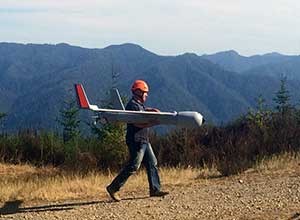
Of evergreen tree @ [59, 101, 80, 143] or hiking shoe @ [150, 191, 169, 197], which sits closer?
hiking shoe @ [150, 191, 169, 197]

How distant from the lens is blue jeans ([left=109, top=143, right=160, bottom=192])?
8922 mm

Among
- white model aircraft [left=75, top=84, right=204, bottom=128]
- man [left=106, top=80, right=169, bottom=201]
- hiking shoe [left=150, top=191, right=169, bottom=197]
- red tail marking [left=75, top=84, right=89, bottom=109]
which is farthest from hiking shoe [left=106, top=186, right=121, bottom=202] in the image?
red tail marking [left=75, top=84, right=89, bottom=109]

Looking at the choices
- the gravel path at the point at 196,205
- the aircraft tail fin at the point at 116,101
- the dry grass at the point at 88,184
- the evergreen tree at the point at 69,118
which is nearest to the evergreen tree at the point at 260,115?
the dry grass at the point at 88,184

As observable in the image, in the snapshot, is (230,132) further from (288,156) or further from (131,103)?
(131,103)

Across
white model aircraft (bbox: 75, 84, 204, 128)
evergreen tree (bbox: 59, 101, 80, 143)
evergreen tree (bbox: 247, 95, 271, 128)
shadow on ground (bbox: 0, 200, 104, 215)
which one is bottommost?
evergreen tree (bbox: 59, 101, 80, 143)

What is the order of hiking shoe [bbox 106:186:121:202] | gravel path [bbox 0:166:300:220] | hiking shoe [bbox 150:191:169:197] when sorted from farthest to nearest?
hiking shoe [bbox 150:191:169:197] < hiking shoe [bbox 106:186:121:202] < gravel path [bbox 0:166:300:220]

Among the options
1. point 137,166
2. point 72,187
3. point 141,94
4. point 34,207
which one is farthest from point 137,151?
point 34,207

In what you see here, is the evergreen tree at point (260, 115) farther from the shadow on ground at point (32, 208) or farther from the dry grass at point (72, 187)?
the shadow on ground at point (32, 208)

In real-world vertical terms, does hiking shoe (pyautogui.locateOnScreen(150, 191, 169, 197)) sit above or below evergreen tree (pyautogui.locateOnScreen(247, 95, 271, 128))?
below

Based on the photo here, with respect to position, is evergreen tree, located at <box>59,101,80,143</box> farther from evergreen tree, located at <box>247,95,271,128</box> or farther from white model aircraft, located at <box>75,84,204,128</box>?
white model aircraft, located at <box>75,84,204,128</box>

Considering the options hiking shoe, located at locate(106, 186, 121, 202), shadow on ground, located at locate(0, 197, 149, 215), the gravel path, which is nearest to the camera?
the gravel path

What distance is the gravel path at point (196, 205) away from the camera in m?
8.12

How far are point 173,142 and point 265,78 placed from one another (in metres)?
168

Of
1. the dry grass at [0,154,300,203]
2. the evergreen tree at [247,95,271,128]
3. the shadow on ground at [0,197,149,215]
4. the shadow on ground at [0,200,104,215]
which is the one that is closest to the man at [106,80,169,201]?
the shadow on ground at [0,197,149,215]
